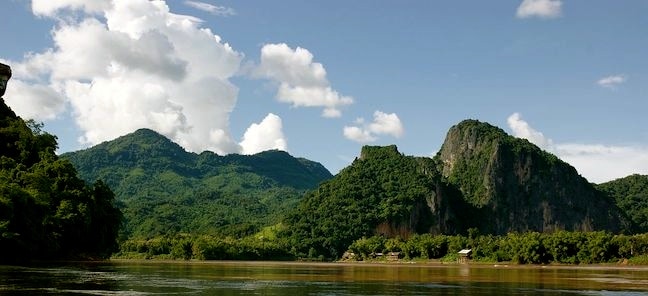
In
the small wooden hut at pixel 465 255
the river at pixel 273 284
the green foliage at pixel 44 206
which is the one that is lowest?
the small wooden hut at pixel 465 255

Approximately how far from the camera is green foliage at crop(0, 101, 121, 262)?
58.6 metres

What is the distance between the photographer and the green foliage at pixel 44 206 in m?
58.6

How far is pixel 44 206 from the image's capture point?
6638cm

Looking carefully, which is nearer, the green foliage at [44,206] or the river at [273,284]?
the river at [273,284]

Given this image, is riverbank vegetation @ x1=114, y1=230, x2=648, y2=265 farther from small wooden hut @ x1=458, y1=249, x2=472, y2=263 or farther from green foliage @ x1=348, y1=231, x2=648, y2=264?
small wooden hut @ x1=458, y1=249, x2=472, y2=263

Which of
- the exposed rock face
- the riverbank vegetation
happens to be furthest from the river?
the riverbank vegetation

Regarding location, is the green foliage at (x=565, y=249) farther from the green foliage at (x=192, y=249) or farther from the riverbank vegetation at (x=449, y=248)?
the green foliage at (x=192, y=249)

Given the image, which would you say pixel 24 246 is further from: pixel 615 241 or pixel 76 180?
pixel 615 241

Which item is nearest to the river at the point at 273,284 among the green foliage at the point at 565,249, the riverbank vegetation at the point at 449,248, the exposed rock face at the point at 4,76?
the exposed rock face at the point at 4,76

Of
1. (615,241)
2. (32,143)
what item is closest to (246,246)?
(615,241)

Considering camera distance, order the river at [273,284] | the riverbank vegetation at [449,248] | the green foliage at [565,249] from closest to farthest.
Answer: the river at [273,284] < the green foliage at [565,249] < the riverbank vegetation at [449,248]

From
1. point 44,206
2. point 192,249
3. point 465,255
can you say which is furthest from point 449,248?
point 44,206

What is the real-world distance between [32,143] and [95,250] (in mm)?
14724

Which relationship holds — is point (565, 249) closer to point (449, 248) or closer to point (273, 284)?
point (449, 248)
